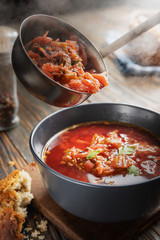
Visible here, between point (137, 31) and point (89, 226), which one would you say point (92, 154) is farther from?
point (137, 31)

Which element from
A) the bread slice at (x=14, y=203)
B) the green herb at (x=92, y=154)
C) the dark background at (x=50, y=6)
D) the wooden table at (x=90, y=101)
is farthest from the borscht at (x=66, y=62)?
the dark background at (x=50, y=6)

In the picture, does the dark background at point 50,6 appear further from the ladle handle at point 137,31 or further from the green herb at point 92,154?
the green herb at point 92,154

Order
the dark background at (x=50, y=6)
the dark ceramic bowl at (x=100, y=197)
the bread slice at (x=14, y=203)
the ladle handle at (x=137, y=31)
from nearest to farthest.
→ the dark ceramic bowl at (x=100, y=197) → the bread slice at (x=14, y=203) → the ladle handle at (x=137, y=31) → the dark background at (x=50, y=6)

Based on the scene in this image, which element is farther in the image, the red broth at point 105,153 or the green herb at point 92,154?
the green herb at point 92,154

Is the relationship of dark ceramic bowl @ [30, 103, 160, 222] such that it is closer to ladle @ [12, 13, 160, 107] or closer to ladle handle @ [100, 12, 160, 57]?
ladle @ [12, 13, 160, 107]

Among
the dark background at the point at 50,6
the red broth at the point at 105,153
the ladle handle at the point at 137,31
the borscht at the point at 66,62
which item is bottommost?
the dark background at the point at 50,6

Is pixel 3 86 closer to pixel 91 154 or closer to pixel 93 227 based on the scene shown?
pixel 91 154

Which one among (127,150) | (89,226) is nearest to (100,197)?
(89,226)
